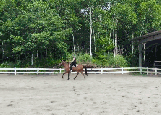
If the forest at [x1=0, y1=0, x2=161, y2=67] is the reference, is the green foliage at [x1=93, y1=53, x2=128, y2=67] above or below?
below

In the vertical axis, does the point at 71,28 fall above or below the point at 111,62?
above

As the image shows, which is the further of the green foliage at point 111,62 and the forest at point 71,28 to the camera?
the green foliage at point 111,62

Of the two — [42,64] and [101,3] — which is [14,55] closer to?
[42,64]

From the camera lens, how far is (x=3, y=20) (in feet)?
130

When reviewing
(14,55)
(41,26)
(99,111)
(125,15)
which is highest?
(125,15)

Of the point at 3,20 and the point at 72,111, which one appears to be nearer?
the point at 72,111

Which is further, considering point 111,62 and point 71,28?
point 71,28

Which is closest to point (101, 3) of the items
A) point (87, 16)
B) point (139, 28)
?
point (87, 16)

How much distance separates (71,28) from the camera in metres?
39.7

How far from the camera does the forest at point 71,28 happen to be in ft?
113

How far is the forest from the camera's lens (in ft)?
113

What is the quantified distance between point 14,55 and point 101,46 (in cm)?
1329

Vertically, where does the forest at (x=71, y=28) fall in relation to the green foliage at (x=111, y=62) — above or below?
above

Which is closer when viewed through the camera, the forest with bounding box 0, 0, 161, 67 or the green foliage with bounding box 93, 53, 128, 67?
the forest with bounding box 0, 0, 161, 67
